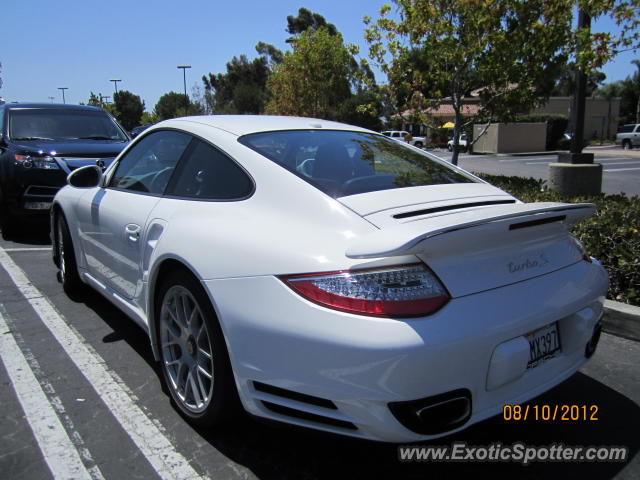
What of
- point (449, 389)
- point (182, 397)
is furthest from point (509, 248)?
point (182, 397)

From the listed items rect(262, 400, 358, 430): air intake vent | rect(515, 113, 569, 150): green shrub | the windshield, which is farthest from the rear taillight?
rect(515, 113, 569, 150): green shrub

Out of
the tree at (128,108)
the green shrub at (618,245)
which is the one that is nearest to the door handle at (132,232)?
the green shrub at (618,245)

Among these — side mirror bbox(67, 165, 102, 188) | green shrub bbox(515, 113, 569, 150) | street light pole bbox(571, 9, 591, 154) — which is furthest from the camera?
green shrub bbox(515, 113, 569, 150)

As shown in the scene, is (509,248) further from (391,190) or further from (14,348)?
(14,348)

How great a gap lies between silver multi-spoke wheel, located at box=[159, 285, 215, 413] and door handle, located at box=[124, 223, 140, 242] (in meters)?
0.49

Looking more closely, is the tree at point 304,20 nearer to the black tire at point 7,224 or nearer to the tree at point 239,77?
the tree at point 239,77

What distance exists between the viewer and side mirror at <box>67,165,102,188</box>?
3.83 m

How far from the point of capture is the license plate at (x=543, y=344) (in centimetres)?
209

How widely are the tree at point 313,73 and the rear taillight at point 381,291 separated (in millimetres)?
19356

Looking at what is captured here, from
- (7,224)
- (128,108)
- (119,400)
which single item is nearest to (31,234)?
(7,224)

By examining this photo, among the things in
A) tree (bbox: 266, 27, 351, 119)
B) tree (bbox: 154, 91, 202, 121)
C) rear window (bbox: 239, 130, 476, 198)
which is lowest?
rear window (bbox: 239, 130, 476, 198)

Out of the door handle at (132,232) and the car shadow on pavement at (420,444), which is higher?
the door handle at (132,232)

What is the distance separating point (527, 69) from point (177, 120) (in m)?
6.52

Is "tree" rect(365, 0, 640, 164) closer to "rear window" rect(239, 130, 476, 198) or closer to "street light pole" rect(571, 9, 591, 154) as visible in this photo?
"street light pole" rect(571, 9, 591, 154)
